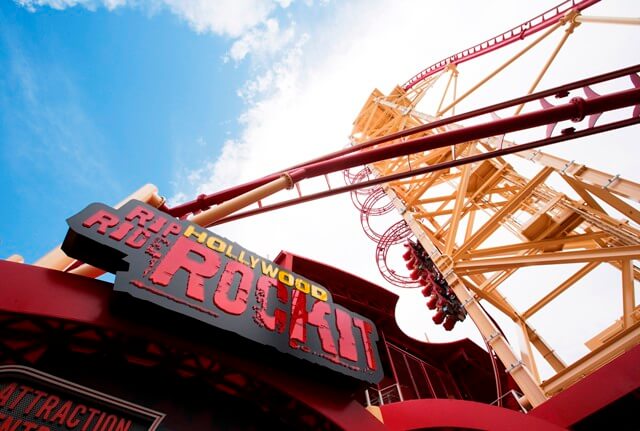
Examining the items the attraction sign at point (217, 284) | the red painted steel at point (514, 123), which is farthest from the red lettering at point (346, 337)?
the red painted steel at point (514, 123)

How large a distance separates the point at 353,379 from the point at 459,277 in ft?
12.2

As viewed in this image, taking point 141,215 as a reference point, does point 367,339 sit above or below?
below

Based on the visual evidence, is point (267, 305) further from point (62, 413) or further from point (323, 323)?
→ point (62, 413)

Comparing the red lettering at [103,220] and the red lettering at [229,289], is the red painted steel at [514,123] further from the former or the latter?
the red lettering at [103,220]

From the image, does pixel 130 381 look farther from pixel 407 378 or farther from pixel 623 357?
pixel 407 378

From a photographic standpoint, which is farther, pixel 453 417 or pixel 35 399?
pixel 453 417

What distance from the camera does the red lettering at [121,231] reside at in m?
4.39

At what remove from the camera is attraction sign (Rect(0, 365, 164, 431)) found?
3.38 metres

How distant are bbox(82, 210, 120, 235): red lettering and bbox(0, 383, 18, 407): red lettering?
69.5 inches

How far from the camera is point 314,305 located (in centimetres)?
590

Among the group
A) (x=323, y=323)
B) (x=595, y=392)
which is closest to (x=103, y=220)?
(x=323, y=323)

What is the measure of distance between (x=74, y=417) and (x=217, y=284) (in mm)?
2022

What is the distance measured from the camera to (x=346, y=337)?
566 centimetres

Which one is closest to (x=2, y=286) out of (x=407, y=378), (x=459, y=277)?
(x=459, y=277)
